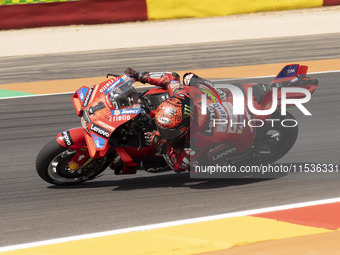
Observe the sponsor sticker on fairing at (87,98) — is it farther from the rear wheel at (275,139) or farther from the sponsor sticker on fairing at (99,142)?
the rear wheel at (275,139)

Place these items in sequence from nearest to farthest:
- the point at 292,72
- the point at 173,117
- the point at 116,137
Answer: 1. the point at 173,117
2. the point at 116,137
3. the point at 292,72

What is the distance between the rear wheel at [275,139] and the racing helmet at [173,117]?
103cm

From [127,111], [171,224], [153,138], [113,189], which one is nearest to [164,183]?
[113,189]

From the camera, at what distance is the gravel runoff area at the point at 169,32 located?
16750 mm

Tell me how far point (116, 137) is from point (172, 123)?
70cm

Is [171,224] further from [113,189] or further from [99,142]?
[113,189]

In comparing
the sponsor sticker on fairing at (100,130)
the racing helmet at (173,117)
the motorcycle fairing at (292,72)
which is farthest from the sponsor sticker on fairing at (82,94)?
the motorcycle fairing at (292,72)

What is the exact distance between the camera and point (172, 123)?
6.04m

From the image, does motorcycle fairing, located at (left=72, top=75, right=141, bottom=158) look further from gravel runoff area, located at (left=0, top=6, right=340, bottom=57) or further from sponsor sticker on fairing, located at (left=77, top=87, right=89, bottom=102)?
gravel runoff area, located at (left=0, top=6, right=340, bottom=57)

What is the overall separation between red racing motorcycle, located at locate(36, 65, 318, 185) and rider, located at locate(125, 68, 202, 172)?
134 millimetres

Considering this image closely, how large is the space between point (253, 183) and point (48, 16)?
43.5ft

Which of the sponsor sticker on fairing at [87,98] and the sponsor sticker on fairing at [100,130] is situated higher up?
the sponsor sticker on fairing at [87,98]

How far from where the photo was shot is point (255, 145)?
683 cm

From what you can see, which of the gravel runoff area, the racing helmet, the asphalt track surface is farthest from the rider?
the gravel runoff area
